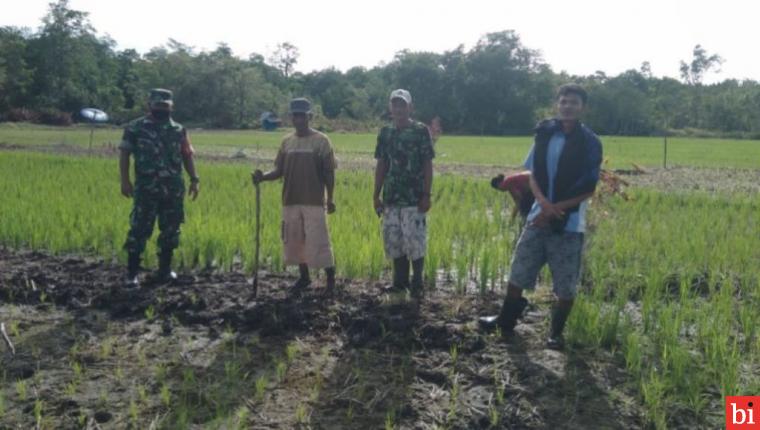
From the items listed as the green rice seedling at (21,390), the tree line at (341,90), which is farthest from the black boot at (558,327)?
the tree line at (341,90)

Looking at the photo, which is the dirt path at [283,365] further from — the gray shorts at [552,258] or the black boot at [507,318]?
the gray shorts at [552,258]

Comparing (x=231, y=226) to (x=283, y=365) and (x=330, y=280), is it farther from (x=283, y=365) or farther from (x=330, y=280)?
(x=283, y=365)

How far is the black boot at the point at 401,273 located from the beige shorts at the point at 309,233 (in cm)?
50

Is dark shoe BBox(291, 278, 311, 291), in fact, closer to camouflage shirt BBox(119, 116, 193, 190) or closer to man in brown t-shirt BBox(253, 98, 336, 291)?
man in brown t-shirt BBox(253, 98, 336, 291)

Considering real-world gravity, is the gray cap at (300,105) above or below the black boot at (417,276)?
above

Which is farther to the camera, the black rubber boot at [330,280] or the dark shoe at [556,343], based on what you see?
the black rubber boot at [330,280]

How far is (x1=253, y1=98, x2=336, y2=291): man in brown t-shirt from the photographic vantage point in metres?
4.75

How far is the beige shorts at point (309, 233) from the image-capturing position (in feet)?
15.9

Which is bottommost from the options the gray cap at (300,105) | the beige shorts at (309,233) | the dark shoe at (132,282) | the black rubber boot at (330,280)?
the dark shoe at (132,282)

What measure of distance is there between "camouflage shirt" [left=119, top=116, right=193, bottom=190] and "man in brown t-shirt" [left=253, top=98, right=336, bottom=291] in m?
0.79

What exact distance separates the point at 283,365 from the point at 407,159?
191 centimetres

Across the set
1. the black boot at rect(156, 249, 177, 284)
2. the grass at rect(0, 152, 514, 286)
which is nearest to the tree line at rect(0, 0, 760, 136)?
the grass at rect(0, 152, 514, 286)

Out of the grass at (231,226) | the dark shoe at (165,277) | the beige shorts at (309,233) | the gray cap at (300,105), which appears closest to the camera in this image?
the gray cap at (300,105)

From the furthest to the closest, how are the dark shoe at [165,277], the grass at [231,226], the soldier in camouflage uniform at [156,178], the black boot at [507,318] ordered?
the grass at [231,226], the dark shoe at [165,277], the soldier in camouflage uniform at [156,178], the black boot at [507,318]
